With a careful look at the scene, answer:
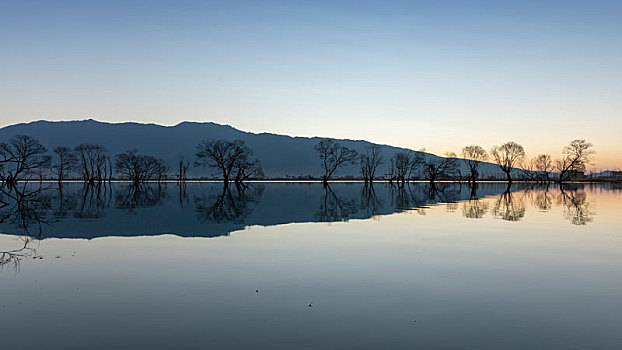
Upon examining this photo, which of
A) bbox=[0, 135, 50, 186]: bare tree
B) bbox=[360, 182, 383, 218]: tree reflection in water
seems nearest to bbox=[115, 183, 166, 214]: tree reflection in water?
bbox=[0, 135, 50, 186]: bare tree

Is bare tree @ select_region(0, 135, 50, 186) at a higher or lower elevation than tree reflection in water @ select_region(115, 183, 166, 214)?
higher

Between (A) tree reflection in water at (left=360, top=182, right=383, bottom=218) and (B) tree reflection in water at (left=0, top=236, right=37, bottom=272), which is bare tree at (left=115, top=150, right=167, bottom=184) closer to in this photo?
(A) tree reflection in water at (left=360, top=182, right=383, bottom=218)

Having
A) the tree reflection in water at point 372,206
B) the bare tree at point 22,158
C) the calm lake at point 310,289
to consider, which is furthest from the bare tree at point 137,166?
the calm lake at point 310,289

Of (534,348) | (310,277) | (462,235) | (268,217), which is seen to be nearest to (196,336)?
(310,277)

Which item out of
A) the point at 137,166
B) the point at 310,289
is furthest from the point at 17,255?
the point at 137,166

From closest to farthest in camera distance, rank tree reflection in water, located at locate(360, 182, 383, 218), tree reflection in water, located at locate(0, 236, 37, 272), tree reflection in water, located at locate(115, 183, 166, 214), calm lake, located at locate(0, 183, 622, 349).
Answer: calm lake, located at locate(0, 183, 622, 349)
tree reflection in water, located at locate(0, 236, 37, 272)
tree reflection in water, located at locate(360, 182, 383, 218)
tree reflection in water, located at locate(115, 183, 166, 214)

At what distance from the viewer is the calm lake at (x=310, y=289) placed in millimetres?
6512

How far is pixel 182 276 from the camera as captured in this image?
34.3ft

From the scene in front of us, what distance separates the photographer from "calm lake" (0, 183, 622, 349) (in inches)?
256

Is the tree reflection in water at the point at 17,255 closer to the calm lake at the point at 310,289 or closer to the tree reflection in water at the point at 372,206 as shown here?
the calm lake at the point at 310,289

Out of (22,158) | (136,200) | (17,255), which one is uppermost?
(22,158)

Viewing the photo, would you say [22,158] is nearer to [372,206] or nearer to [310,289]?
[372,206]

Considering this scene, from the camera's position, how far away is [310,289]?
30.2 ft

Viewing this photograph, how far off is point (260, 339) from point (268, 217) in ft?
60.8
